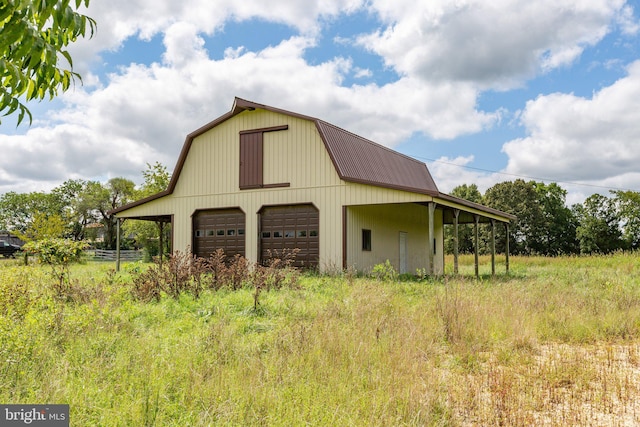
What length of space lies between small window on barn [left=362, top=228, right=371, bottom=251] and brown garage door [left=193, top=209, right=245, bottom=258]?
438 centimetres

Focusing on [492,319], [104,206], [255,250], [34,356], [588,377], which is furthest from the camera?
[104,206]

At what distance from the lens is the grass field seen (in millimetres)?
4531

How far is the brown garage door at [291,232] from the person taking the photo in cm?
1783

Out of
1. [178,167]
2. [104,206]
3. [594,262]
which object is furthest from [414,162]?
[104,206]

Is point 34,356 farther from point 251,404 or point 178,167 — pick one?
point 178,167

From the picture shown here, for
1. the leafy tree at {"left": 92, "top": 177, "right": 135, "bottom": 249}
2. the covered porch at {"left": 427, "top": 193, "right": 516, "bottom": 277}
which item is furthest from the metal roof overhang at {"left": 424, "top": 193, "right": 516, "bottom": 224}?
the leafy tree at {"left": 92, "top": 177, "right": 135, "bottom": 249}

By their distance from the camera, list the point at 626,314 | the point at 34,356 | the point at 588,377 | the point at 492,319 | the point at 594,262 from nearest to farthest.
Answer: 1. the point at 34,356
2. the point at 588,377
3. the point at 492,319
4. the point at 626,314
5. the point at 594,262

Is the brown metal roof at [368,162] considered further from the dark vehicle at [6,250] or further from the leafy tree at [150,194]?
the dark vehicle at [6,250]

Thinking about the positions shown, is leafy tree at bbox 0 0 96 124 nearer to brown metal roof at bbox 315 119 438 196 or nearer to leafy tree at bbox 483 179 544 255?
brown metal roof at bbox 315 119 438 196

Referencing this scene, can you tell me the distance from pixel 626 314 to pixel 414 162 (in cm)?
1825

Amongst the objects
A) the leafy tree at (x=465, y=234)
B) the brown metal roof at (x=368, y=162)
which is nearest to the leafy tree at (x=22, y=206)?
the leafy tree at (x=465, y=234)

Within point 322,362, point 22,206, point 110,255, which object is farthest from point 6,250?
point 322,362

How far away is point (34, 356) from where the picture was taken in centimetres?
541

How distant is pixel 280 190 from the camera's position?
60.6 ft
